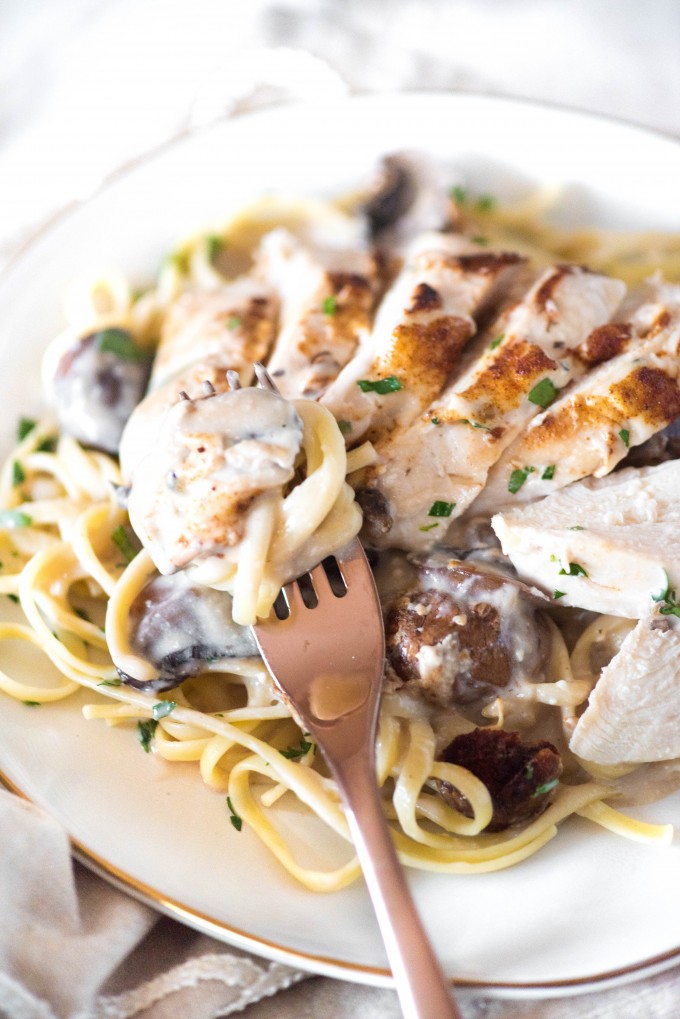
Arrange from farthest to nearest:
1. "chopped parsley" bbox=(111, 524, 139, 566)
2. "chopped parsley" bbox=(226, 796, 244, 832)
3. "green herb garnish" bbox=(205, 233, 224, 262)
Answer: "green herb garnish" bbox=(205, 233, 224, 262), "chopped parsley" bbox=(111, 524, 139, 566), "chopped parsley" bbox=(226, 796, 244, 832)

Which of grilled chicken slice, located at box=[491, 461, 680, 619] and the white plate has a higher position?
grilled chicken slice, located at box=[491, 461, 680, 619]

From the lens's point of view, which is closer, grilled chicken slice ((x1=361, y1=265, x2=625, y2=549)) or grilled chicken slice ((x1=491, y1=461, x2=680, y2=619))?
grilled chicken slice ((x1=491, y1=461, x2=680, y2=619))

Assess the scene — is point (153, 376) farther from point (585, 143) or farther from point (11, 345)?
point (585, 143)

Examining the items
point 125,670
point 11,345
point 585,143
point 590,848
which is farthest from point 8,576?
point 585,143

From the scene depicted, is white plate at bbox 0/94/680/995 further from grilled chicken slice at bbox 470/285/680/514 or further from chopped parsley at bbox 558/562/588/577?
grilled chicken slice at bbox 470/285/680/514

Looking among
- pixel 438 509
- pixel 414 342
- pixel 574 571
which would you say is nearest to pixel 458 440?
pixel 438 509

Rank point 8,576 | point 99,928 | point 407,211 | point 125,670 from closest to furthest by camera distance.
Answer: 1. point 99,928
2. point 125,670
3. point 8,576
4. point 407,211

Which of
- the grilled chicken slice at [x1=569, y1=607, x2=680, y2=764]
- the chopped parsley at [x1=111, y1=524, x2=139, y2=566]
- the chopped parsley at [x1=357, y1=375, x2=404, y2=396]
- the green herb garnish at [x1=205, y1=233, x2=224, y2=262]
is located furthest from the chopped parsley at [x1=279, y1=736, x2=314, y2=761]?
the green herb garnish at [x1=205, y1=233, x2=224, y2=262]
